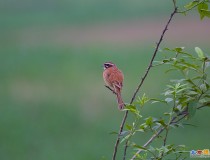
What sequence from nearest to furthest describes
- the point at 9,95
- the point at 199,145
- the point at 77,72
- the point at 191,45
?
the point at 199,145
the point at 9,95
the point at 77,72
the point at 191,45

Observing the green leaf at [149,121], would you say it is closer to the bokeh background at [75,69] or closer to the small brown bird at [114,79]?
the small brown bird at [114,79]

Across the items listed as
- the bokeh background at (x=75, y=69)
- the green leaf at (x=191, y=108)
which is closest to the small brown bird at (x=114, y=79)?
the green leaf at (x=191, y=108)

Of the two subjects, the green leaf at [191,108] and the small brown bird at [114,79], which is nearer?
the green leaf at [191,108]

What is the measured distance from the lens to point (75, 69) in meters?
17.8

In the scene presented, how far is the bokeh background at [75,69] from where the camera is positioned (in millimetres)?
12320

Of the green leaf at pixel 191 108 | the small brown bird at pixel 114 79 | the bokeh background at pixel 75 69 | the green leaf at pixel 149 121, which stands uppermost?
the bokeh background at pixel 75 69

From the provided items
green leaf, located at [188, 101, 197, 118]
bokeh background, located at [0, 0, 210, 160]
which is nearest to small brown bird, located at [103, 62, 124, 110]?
green leaf, located at [188, 101, 197, 118]

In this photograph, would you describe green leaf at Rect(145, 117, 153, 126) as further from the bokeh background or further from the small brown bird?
the bokeh background

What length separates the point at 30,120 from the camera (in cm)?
1372

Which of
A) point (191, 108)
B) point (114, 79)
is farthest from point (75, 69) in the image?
point (191, 108)

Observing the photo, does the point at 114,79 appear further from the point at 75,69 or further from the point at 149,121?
the point at 75,69

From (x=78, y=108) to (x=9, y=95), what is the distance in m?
1.99

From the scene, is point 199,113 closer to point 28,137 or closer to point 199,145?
point 199,145

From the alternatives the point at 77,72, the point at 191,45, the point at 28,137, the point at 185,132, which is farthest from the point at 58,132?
the point at 191,45
